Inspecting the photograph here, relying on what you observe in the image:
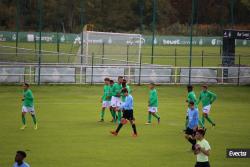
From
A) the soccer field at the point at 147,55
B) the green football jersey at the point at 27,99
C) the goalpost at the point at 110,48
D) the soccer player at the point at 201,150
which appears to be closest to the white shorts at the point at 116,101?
the green football jersey at the point at 27,99

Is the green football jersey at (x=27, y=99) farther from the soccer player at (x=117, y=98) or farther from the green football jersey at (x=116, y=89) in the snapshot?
the green football jersey at (x=116, y=89)

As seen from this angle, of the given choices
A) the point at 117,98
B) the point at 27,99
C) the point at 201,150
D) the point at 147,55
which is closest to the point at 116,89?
the point at 117,98

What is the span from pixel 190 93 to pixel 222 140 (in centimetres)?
264

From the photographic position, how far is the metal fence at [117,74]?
50.2 m

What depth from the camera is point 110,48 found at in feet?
197

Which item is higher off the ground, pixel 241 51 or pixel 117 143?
pixel 241 51

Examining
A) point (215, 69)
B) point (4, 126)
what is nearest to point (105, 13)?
point (215, 69)

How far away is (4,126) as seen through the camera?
32625 mm

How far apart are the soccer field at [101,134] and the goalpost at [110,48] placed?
10.5m

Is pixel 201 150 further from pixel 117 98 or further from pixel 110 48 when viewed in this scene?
pixel 110 48

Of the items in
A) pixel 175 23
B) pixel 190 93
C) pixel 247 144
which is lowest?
pixel 247 144

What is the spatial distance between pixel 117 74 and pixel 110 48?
8.42m

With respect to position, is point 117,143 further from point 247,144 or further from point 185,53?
point 185,53

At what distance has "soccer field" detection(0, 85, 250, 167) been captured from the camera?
25109 mm
